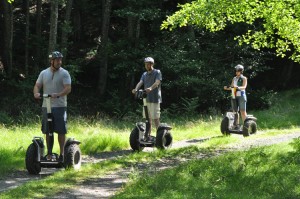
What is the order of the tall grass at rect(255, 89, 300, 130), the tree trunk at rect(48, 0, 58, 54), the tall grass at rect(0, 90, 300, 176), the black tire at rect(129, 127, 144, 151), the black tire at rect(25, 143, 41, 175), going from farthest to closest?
1. the tree trunk at rect(48, 0, 58, 54)
2. the tall grass at rect(255, 89, 300, 130)
3. the black tire at rect(129, 127, 144, 151)
4. the tall grass at rect(0, 90, 300, 176)
5. the black tire at rect(25, 143, 41, 175)

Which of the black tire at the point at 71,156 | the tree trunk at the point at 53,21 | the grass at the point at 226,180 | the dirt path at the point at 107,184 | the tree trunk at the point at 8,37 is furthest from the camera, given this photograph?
the tree trunk at the point at 8,37

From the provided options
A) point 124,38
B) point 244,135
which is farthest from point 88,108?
point 244,135

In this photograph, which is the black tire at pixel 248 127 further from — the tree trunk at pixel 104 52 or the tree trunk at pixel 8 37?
the tree trunk at pixel 8 37

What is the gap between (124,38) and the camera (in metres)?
26.4

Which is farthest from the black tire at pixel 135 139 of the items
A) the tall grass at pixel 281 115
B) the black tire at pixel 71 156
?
the tall grass at pixel 281 115

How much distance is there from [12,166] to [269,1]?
7068 millimetres

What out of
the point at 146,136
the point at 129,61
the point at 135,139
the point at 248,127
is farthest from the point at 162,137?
the point at 129,61

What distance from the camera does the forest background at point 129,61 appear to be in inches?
952

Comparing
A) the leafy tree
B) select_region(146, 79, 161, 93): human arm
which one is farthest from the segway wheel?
select_region(146, 79, 161, 93): human arm

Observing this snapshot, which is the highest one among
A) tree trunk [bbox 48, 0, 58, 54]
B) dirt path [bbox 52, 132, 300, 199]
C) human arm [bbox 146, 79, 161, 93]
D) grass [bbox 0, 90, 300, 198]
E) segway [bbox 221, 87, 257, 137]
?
tree trunk [bbox 48, 0, 58, 54]

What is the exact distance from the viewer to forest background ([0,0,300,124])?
79.4 ft

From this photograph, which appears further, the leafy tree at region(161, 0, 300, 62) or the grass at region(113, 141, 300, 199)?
the leafy tree at region(161, 0, 300, 62)

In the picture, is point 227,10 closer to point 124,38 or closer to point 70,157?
point 70,157

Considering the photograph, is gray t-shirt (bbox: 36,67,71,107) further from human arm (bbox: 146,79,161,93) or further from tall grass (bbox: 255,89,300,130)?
tall grass (bbox: 255,89,300,130)
